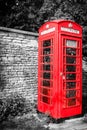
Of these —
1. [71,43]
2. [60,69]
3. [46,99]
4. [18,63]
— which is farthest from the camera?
[18,63]

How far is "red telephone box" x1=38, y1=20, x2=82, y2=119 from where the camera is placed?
6.45 m

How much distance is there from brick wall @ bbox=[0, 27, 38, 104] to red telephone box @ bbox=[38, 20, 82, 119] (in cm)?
81

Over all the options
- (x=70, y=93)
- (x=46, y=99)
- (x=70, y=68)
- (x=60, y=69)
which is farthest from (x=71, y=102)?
(x=60, y=69)

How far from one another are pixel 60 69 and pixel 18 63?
74.7 inches

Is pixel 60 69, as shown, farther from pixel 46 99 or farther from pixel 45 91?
pixel 46 99

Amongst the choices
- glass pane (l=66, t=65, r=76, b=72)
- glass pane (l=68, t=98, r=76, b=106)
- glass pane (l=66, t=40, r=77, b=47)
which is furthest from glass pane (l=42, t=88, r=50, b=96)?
glass pane (l=66, t=40, r=77, b=47)

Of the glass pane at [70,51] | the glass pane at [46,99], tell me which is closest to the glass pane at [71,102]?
the glass pane at [46,99]

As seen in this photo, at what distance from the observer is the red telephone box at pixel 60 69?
645 centimetres

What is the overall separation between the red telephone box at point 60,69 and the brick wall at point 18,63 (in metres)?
0.81

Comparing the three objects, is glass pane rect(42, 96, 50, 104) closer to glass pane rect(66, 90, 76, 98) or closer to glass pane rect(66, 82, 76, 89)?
glass pane rect(66, 90, 76, 98)

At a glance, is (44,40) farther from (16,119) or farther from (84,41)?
(84,41)

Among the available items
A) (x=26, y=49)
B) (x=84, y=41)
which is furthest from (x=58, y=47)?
(x=84, y=41)

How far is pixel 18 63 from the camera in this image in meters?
7.79

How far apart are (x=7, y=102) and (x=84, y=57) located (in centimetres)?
509
